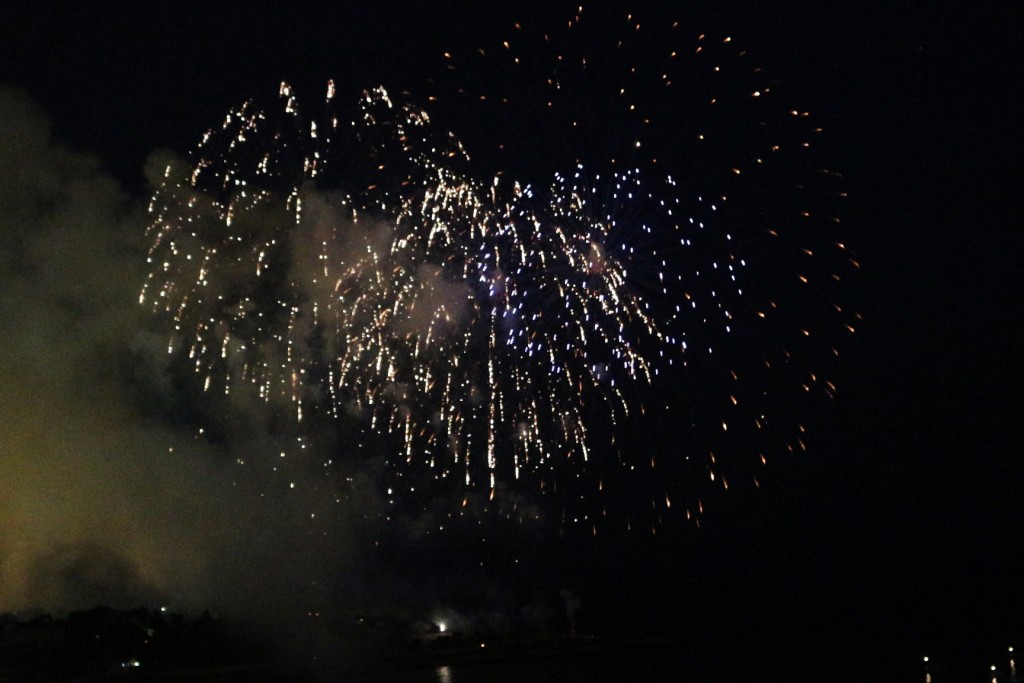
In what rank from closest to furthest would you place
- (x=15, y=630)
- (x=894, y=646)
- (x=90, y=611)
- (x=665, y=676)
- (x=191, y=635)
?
(x=15, y=630) < (x=90, y=611) < (x=191, y=635) < (x=665, y=676) < (x=894, y=646)

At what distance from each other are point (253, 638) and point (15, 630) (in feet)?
38.5

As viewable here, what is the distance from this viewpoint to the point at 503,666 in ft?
165

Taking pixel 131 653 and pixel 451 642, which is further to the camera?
pixel 451 642

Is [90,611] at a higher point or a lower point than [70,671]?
higher

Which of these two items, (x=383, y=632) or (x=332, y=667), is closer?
(x=332, y=667)

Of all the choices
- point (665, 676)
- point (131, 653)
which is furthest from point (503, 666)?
point (131, 653)

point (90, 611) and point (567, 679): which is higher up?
point (90, 611)

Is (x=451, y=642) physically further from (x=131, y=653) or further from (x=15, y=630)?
(x=15, y=630)

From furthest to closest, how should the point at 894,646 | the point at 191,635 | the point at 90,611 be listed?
the point at 894,646 → the point at 191,635 → the point at 90,611

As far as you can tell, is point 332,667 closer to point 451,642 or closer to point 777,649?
point 451,642

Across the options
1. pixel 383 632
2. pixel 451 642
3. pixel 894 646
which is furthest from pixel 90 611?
pixel 894 646

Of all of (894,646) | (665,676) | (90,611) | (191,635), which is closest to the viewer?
(90,611)

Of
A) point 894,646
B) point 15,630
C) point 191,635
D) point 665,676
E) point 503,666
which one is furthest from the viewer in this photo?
point 894,646

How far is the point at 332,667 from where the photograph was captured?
147 ft
